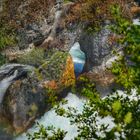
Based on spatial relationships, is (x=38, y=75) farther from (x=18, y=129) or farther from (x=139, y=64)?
(x=139, y=64)

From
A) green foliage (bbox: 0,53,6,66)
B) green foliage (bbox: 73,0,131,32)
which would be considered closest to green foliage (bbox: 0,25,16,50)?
green foliage (bbox: 0,53,6,66)

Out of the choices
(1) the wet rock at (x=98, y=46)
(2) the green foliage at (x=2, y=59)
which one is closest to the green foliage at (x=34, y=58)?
(2) the green foliage at (x=2, y=59)

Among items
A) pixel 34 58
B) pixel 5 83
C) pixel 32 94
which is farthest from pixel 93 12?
pixel 5 83

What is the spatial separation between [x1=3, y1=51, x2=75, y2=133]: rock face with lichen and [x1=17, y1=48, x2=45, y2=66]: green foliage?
83cm

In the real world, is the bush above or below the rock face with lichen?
above

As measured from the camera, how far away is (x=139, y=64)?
8047 millimetres

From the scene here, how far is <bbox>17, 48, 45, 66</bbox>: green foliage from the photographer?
2303 cm

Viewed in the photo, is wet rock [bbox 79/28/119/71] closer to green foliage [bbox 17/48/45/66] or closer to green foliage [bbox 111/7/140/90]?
green foliage [bbox 17/48/45/66]

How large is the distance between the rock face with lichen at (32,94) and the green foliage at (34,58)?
2.73 ft

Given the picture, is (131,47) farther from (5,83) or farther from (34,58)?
(34,58)

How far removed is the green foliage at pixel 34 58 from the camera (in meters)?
23.0

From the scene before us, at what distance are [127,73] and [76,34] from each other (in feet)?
50.7

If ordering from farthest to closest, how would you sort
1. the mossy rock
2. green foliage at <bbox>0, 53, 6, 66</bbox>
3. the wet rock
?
green foliage at <bbox>0, 53, 6, 66</bbox> < the wet rock < the mossy rock

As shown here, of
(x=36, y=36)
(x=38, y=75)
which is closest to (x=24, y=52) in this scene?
(x=36, y=36)
